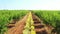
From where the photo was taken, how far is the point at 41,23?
22.8 metres

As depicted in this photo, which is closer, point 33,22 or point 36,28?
point 36,28

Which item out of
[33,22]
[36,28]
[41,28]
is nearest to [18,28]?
[36,28]

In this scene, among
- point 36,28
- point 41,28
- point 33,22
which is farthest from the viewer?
point 33,22

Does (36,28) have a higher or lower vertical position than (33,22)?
lower

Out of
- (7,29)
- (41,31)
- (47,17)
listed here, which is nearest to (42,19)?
(47,17)

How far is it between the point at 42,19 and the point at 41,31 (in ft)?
6.24

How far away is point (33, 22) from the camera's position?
23203mm

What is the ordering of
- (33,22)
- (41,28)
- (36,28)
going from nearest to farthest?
1. (41,28)
2. (36,28)
3. (33,22)

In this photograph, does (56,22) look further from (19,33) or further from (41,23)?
(19,33)

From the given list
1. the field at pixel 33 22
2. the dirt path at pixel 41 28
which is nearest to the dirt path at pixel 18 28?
the field at pixel 33 22

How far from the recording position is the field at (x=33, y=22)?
21.2 metres

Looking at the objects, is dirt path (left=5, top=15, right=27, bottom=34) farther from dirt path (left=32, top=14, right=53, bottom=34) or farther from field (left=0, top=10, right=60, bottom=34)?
dirt path (left=32, top=14, right=53, bottom=34)

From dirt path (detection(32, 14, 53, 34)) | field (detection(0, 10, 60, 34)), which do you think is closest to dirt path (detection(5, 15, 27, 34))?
field (detection(0, 10, 60, 34))

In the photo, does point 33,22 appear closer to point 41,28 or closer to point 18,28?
point 18,28
